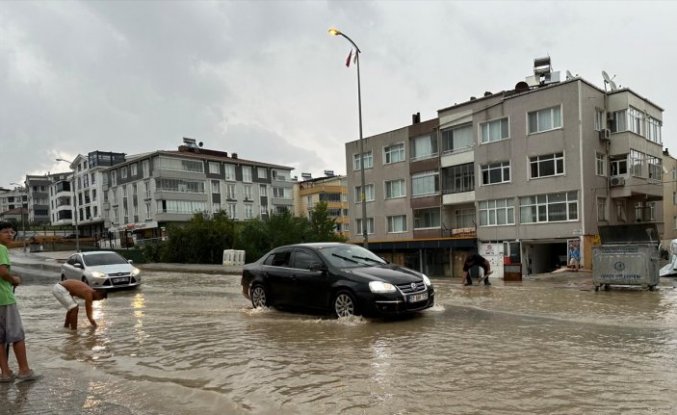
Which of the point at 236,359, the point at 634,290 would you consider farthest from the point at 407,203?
the point at 236,359

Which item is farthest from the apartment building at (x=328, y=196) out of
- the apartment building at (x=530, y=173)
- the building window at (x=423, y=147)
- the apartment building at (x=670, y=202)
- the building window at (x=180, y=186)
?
the apartment building at (x=670, y=202)

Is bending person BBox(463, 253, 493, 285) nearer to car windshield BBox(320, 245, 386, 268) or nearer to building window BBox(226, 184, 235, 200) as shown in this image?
car windshield BBox(320, 245, 386, 268)

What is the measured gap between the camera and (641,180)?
34.2 m

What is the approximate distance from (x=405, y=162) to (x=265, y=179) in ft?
142

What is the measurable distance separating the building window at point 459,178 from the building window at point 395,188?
14.2 ft

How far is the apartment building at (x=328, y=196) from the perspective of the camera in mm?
89125

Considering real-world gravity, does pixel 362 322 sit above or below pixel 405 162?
below

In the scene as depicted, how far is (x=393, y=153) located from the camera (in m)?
45.3

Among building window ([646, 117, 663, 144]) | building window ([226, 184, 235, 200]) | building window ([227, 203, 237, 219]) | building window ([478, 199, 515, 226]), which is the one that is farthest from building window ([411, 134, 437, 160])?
building window ([227, 203, 237, 219])

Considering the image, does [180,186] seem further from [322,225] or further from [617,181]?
[617,181]

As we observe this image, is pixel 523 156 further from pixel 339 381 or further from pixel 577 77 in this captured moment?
pixel 339 381

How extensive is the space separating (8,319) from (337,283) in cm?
532

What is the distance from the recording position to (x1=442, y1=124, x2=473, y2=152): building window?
3906 cm

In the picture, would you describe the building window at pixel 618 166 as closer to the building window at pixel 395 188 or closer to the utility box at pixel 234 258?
the building window at pixel 395 188
